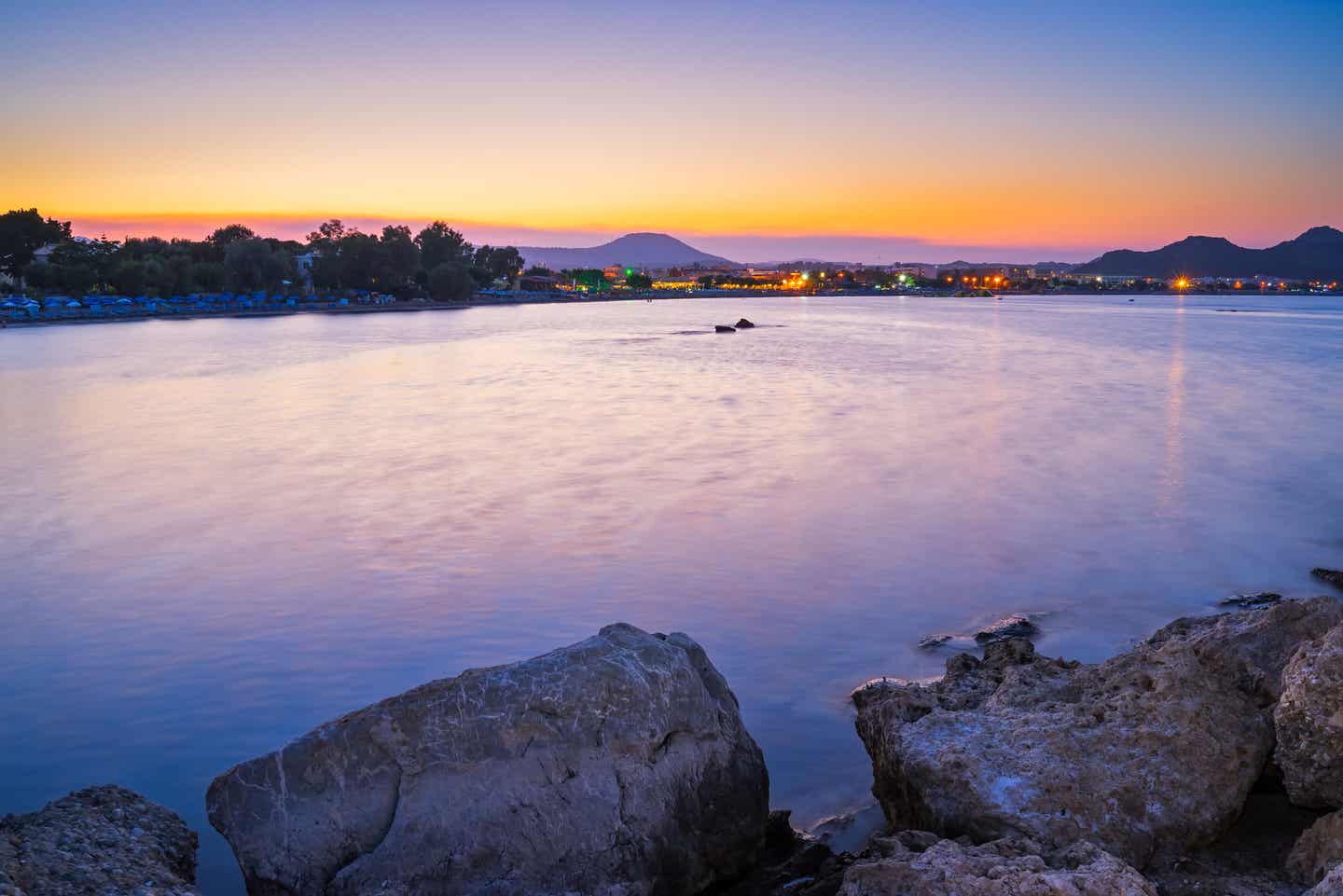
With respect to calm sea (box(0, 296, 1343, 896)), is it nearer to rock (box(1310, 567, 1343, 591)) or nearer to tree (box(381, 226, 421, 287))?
rock (box(1310, 567, 1343, 591))

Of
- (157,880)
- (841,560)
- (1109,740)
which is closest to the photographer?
(157,880)

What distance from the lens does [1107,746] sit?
4.86m

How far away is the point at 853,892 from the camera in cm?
407

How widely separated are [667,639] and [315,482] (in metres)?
13.3

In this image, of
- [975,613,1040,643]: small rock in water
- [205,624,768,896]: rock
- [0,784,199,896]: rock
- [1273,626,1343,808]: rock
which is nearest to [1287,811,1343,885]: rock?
[1273,626,1343,808]: rock

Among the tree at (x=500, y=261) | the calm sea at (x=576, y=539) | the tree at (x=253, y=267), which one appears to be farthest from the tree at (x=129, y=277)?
the tree at (x=500, y=261)

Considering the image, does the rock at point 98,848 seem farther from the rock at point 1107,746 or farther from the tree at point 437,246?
the tree at point 437,246

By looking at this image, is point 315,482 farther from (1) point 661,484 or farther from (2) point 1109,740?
(2) point 1109,740

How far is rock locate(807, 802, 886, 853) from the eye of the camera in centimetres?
582

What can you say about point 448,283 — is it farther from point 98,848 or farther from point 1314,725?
point 1314,725

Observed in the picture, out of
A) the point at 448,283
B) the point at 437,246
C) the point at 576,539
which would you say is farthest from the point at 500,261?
the point at 576,539

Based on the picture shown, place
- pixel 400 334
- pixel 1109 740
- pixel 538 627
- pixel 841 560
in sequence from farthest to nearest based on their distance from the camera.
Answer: pixel 400 334, pixel 841 560, pixel 538 627, pixel 1109 740

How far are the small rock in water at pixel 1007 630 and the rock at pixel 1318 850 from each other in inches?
182

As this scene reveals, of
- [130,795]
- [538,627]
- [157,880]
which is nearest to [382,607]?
[538,627]
